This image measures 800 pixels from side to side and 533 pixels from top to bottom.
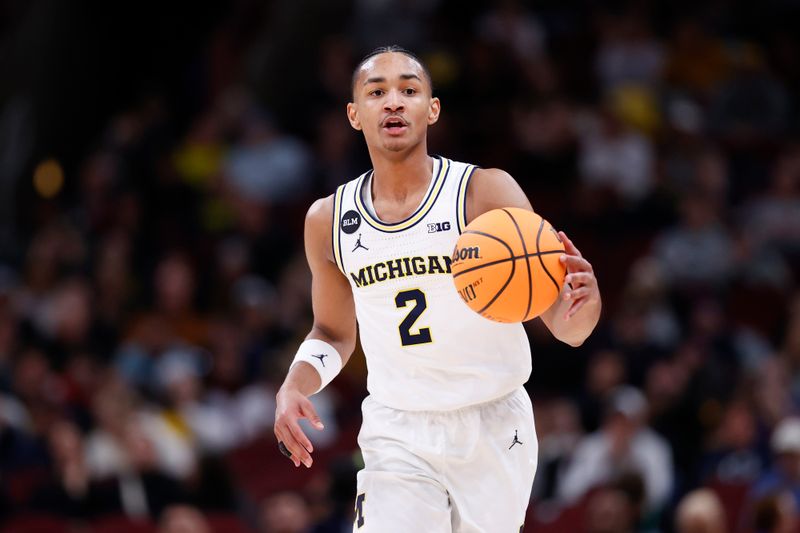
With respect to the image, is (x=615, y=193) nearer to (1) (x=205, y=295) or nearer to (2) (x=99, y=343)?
(1) (x=205, y=295)

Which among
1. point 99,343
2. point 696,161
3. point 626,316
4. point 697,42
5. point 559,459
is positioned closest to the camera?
point 559,459

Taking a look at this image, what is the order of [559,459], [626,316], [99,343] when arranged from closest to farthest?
[559,459], [626,316], [99,343]

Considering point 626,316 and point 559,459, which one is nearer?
point 559,459

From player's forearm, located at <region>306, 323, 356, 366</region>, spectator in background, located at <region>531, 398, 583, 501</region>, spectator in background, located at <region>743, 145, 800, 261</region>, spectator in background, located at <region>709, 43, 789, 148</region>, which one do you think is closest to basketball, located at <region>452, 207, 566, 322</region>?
player's forearm, located at <region>306, 323, 356, 366</region>

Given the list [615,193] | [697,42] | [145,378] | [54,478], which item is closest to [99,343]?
[145,378]

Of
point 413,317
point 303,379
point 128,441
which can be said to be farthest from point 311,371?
point 128,441

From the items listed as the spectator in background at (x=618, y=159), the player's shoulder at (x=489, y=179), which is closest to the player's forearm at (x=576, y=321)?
the player's shoulder at (x=489, y=179)

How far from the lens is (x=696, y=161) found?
14.9 m

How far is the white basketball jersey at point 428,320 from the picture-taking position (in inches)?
236

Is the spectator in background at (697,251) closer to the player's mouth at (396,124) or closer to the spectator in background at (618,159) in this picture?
the spectator in background at (618,159)

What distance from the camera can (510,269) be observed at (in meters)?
5.50

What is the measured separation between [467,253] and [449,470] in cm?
108

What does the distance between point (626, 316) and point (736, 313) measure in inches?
56.8

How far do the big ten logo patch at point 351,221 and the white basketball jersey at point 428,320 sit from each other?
47mm
